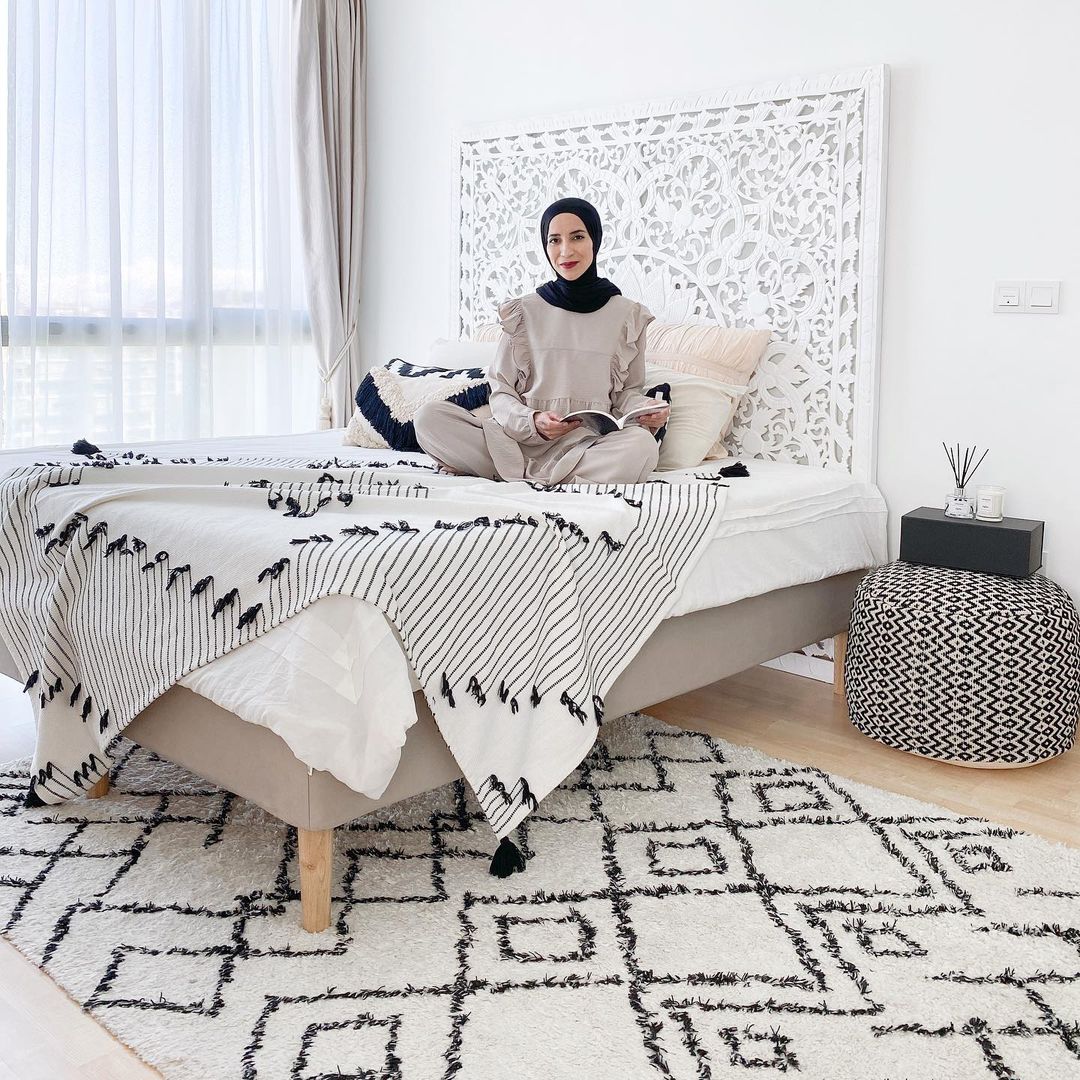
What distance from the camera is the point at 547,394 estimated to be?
3.03m

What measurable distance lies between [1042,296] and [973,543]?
67 centimetres

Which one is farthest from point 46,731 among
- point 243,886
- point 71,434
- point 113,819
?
point 71,434

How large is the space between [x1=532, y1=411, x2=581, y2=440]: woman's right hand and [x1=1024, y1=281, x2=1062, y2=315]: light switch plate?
1212 millimetres

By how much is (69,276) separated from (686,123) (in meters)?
2.19

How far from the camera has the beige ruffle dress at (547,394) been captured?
2.88 m

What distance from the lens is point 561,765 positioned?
2082 mm

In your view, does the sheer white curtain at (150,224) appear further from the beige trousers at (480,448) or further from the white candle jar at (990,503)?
the white candle jar at (990,503)

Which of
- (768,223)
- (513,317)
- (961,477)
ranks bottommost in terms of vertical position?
(961,477)

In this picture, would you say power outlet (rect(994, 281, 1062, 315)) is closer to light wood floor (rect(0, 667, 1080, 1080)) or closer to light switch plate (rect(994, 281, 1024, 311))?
light switch plate (rect(994, 281, 1024, 311))

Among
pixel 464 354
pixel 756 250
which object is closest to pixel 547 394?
pixel 464 354

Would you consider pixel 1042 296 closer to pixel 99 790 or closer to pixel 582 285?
pixel 582 285

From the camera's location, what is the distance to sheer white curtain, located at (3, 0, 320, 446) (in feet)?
12.4

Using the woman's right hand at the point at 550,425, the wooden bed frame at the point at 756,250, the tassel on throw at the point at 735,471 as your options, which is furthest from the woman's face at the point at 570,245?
the tassel on throw at the point at 735,471

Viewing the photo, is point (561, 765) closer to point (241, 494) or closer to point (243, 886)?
point (243, 886)
